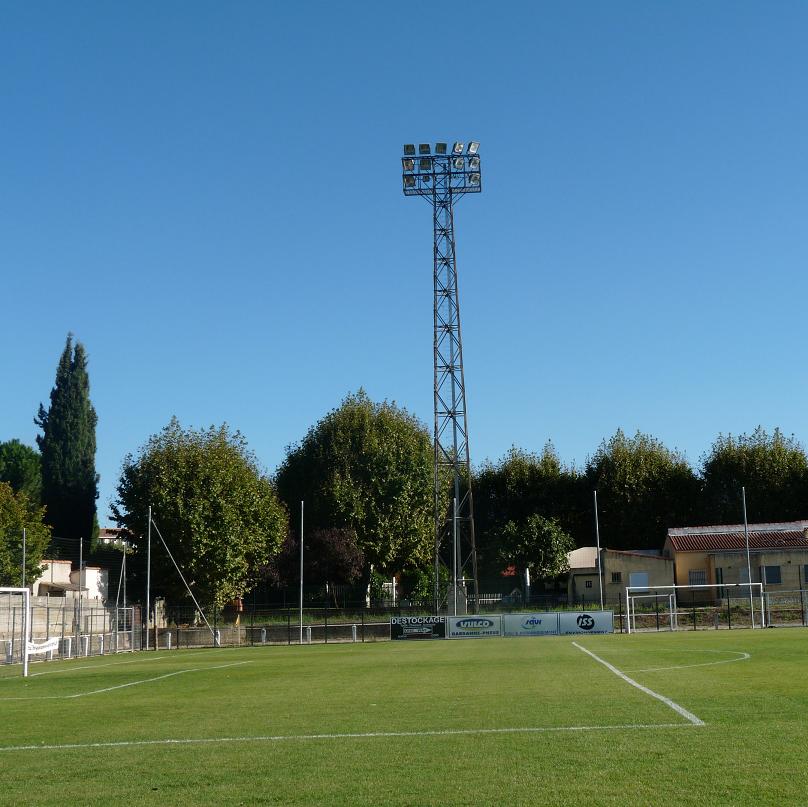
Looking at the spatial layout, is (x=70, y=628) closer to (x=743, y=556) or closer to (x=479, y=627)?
(x=479, y=627)

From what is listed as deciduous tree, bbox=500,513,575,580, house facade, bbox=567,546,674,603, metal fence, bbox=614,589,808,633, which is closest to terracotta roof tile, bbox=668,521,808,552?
house facade, bbox=567,546,674,603

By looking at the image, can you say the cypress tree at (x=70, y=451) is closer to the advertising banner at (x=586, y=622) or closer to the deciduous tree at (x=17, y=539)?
the deciduous tree at (x=17, y=539)

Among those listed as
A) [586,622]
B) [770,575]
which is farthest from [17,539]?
[770,575]

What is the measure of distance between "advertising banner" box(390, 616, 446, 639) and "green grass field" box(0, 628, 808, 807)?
96.5 feet

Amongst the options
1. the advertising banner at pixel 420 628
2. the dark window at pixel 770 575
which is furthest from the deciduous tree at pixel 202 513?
the dark window at pixel 770 575

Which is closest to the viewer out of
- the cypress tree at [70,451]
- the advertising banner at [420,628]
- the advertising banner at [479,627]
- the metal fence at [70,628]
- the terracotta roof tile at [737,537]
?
the metal fence at [70,628]

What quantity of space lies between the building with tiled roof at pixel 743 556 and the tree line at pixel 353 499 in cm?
744

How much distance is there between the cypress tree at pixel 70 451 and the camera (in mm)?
A: 85750

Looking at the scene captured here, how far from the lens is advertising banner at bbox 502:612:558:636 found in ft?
170

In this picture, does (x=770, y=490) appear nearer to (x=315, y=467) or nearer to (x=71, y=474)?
(x=315, y=467)

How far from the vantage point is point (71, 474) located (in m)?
87.5

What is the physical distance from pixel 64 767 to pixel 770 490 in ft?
245

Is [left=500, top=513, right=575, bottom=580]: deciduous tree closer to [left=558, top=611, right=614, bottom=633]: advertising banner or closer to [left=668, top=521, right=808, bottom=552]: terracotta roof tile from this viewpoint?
[left=668, top=521, right=808, bottom=552]: terracotta roof tile

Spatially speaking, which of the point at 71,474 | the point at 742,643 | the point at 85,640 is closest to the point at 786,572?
the point at 742,643
